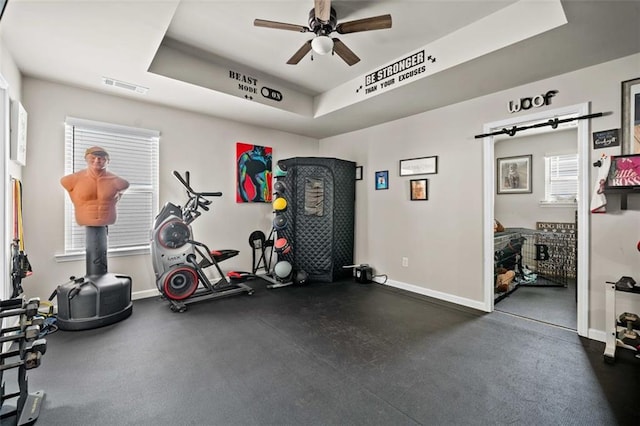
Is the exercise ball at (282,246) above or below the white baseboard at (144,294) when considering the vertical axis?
above

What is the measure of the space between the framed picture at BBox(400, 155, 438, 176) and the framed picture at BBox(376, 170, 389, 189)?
29 centimetres

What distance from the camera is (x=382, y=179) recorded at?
4.68 m

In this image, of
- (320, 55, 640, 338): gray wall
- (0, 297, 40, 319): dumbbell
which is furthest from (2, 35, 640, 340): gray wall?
(0, 297, 40, 319): dumbbell

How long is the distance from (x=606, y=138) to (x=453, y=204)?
1.55 metres

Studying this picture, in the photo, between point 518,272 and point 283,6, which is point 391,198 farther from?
point 283,6

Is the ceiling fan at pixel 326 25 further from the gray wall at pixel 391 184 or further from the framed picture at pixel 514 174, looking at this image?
the framed picture at pixel 514 174

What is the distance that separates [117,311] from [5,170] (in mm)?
1600

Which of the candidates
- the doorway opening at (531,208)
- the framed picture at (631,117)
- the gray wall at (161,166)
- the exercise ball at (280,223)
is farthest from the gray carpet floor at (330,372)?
the framed picture at (631,117)

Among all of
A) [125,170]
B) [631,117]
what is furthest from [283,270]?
[631,117]

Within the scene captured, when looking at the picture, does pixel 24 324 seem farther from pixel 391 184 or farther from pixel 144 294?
pixel 391 184

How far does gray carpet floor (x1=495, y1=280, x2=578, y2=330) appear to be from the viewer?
3.14 metres

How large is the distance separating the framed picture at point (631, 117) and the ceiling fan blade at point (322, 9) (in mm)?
2716

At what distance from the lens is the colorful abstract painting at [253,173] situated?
15.4ft

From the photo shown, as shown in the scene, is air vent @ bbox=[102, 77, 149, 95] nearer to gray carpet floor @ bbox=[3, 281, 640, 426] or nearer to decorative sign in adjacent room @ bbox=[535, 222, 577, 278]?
gray carpet floor @ bbox=[3, 281, 640, 426]
